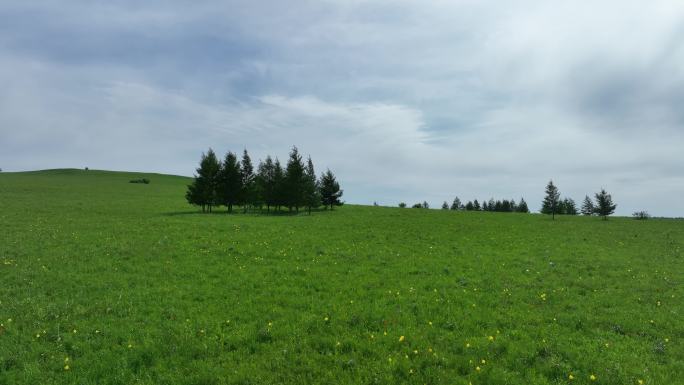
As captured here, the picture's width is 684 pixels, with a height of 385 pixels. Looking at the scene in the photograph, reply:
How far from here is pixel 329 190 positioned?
6412 cm

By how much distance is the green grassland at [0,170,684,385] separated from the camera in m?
8.88

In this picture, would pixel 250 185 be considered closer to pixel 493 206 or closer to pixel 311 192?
pixel 311 192

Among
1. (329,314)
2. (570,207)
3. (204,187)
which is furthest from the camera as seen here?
(570,207)

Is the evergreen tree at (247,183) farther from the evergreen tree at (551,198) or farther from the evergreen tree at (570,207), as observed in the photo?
the evergreen tree at (570,207)

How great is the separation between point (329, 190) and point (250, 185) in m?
13.5

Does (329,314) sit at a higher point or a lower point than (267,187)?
lower

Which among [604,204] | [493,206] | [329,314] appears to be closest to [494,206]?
[493,206]

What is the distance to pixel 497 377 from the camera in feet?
27.6

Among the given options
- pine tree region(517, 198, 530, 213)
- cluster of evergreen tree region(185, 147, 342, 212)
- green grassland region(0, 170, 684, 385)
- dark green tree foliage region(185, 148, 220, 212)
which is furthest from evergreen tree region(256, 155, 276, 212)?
pine tree region(517, 198, 530, 213)

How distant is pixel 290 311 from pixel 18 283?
1204cm

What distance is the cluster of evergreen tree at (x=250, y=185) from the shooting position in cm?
5512

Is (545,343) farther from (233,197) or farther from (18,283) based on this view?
(233,197)

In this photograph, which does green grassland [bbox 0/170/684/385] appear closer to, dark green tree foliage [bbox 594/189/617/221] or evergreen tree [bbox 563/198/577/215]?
dark green tree foliage [bbox 594/189/617/221]

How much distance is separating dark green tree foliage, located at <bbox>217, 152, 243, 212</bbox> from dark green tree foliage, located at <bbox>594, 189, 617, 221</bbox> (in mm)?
59348
